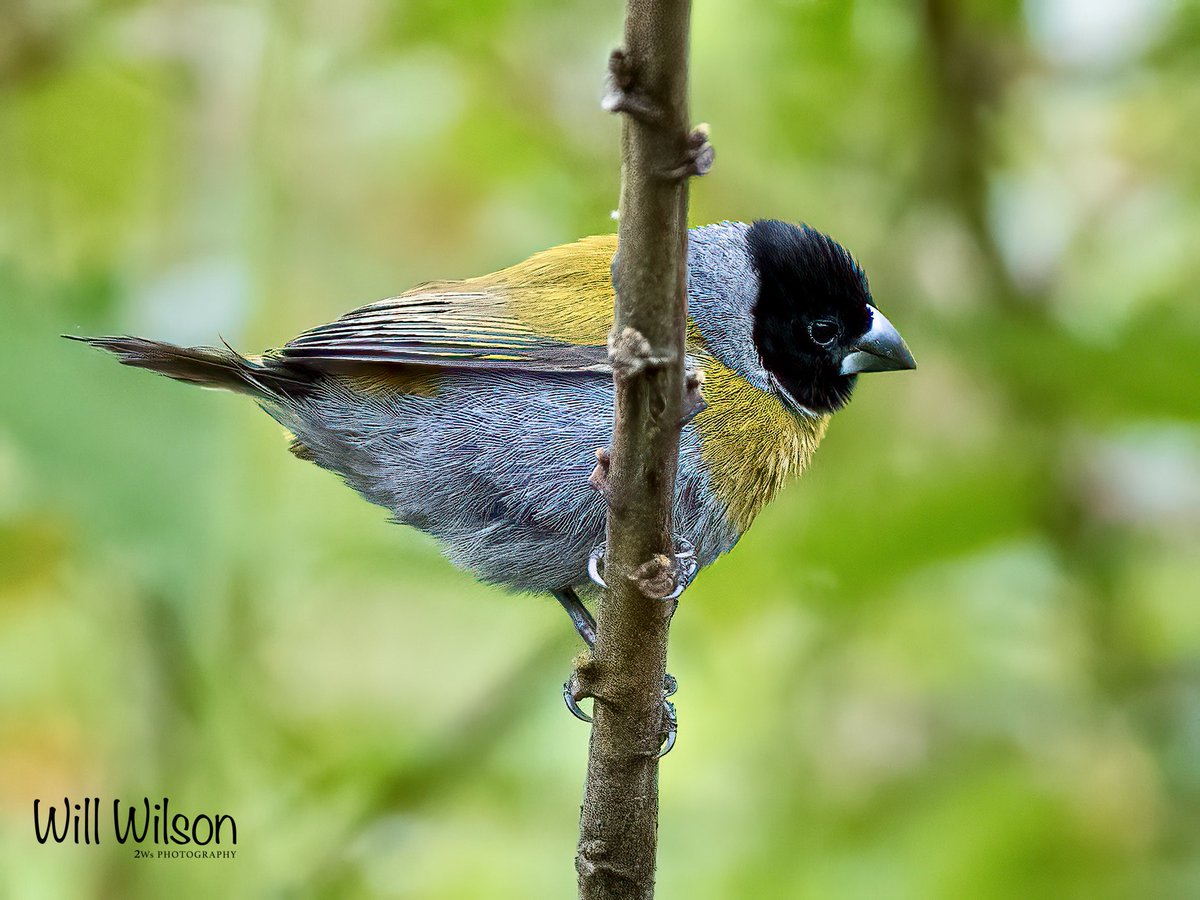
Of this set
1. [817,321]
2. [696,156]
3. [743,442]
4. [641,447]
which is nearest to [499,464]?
[743,442]

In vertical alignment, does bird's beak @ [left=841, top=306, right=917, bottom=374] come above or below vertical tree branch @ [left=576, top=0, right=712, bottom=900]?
above

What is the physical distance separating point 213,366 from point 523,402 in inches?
34.7

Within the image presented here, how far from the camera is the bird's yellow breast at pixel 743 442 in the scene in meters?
3.47

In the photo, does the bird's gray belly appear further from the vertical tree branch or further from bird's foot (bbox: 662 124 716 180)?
bird's foot (bbox: 662 124 716 180)

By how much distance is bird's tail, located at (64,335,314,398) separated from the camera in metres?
3.31

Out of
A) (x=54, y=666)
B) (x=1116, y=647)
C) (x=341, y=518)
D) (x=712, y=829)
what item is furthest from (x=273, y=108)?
(x=1116, y=647)

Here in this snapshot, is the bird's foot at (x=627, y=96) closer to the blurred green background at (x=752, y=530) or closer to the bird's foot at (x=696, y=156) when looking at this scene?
the bird's foot at (x=696, y=156)

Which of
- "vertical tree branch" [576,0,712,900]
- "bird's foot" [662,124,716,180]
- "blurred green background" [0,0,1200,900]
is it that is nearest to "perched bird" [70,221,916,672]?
"blurred green background" [0,0,1200,900]

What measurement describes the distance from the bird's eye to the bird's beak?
73 mm

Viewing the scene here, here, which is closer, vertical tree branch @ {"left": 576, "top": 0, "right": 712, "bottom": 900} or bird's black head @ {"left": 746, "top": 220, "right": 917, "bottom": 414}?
vertical tree branch @ {"left": 576, "top": 0, "right": 712, "bottom": 900}

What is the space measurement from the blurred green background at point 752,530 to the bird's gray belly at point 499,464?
0.25m

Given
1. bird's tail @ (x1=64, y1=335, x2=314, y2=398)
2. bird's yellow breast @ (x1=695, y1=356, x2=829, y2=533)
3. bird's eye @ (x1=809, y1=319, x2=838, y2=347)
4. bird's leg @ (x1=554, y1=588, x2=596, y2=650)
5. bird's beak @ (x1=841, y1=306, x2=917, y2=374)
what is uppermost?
bird's eye @ (x1=809, y1=319, x2=838, y2=347)

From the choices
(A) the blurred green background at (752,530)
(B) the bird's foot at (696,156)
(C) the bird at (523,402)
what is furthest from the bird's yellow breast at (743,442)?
(B) the bird's foot at (696,156)

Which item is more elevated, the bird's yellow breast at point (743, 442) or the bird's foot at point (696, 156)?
the bird's yellow breast at point (743, 442)
